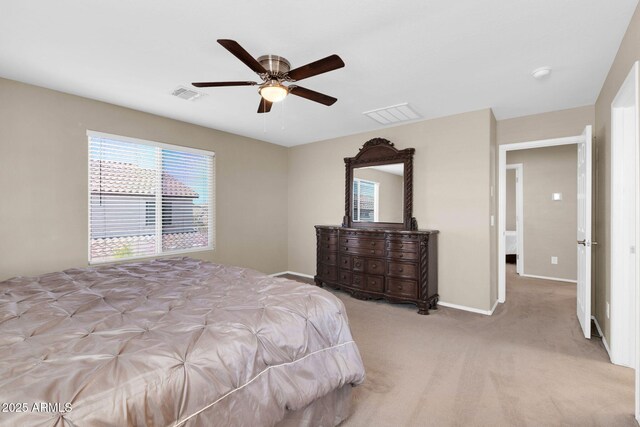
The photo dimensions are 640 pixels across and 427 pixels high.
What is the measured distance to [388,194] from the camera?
4.48 metres

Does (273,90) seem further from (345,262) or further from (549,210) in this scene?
(549,210)

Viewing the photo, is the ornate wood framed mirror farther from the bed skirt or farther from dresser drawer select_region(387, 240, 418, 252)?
the bed skirt

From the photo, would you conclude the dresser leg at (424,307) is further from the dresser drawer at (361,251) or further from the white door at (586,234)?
the white door at (586,234)

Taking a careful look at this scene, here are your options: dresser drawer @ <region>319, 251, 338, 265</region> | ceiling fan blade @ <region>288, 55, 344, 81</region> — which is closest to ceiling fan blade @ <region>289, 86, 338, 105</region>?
ceiling fan blade @ <region>288, 55, 344, 81</region>

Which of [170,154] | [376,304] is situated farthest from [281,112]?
[376,304]

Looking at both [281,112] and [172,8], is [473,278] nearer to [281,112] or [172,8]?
[281,112]

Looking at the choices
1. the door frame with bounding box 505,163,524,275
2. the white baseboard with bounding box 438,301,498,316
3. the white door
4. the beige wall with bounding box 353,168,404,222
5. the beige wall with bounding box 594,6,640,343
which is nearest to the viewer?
the beige wall with bounding box 594,6,640,343

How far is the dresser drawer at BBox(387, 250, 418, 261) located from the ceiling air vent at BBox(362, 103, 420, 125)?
1805 millimetres

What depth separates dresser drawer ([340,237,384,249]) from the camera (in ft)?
13.5

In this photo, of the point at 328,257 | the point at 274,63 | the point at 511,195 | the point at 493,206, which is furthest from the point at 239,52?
the point at 511,195

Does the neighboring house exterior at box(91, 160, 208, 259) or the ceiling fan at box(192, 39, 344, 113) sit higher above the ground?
the ceiling fan at box(192, 39, 344, 113)

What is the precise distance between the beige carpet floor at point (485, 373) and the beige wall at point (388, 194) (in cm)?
139

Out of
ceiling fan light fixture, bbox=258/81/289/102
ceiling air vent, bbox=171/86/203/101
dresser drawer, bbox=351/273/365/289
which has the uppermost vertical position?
ceiling air vent, bbox=171/86/203/101

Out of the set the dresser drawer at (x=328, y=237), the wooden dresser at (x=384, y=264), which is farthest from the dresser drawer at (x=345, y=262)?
the dresser drawer at (x=328, y=237)
